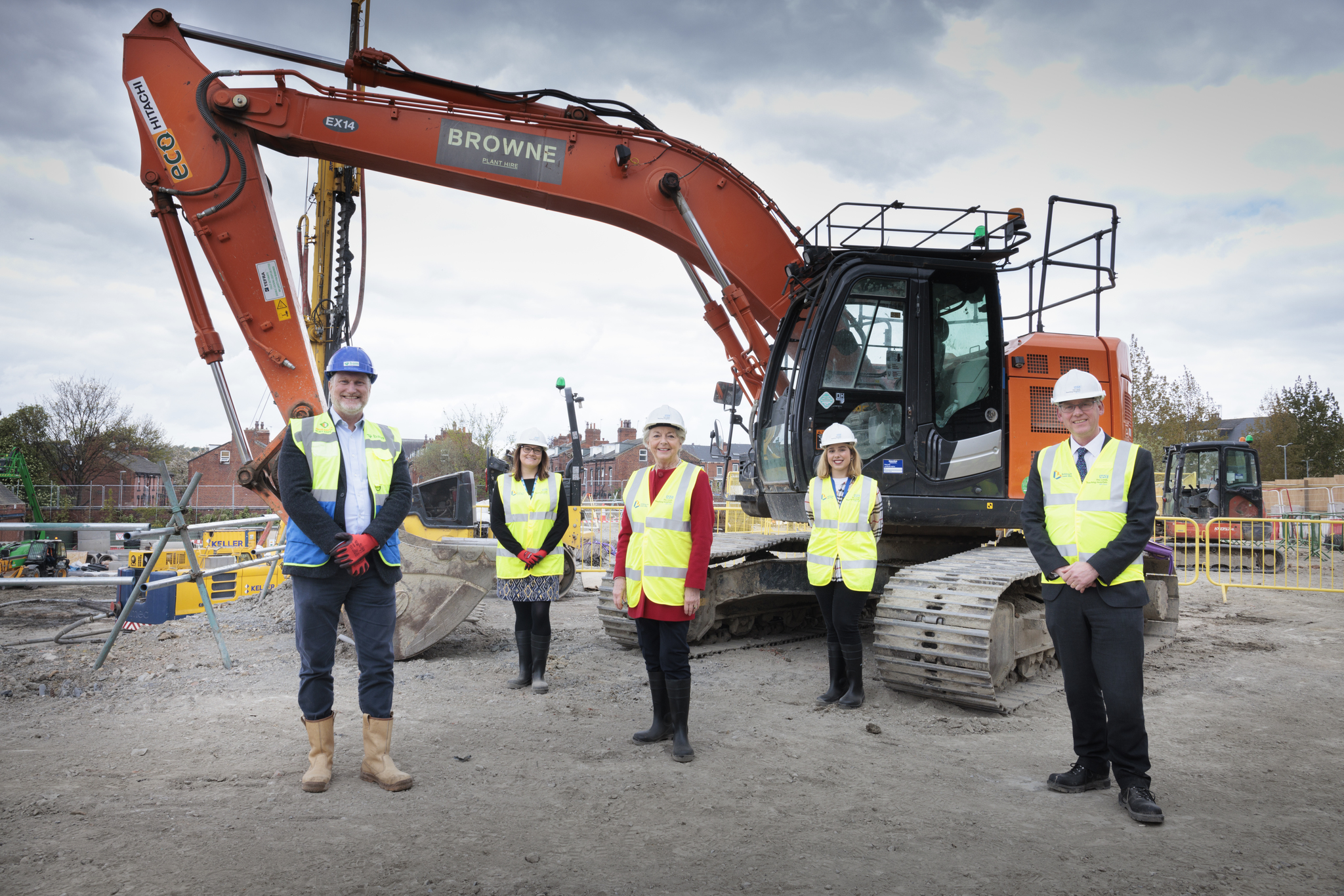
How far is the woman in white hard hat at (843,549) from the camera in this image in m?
5.34

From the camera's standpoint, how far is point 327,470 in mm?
3793

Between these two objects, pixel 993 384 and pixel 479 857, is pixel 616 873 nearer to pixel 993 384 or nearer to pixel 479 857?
pixel 479 857

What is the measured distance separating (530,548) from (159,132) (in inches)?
182

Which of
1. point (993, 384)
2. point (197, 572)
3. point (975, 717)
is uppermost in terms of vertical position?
point (993, 384)

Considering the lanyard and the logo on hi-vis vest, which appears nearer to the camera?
the lanyard

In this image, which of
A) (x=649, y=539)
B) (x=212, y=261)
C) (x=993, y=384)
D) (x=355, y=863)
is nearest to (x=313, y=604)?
(x=355, y=863)

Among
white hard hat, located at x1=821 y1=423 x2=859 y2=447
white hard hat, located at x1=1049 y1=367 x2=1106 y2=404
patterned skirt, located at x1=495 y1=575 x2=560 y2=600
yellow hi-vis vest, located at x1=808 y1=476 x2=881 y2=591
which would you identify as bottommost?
patterned skirt, located at x1=495 y1=575 x2=560 y2=600

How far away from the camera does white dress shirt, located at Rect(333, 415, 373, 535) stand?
3828mm

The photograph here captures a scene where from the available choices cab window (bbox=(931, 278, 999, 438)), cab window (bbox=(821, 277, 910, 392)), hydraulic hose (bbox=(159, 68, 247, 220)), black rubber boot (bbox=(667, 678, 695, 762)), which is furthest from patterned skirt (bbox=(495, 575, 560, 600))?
hydraulic hose (bbox=(159, 68, 247, 220))

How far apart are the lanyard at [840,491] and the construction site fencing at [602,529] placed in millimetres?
7466

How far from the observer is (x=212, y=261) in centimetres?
679

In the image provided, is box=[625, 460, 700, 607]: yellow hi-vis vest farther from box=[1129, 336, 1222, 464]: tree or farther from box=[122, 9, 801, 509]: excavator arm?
box=[1129, 336, 1222, 464]: tree

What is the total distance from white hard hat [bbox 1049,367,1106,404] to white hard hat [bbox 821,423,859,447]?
175 centimetres

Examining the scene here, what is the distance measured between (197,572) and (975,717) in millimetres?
5620
